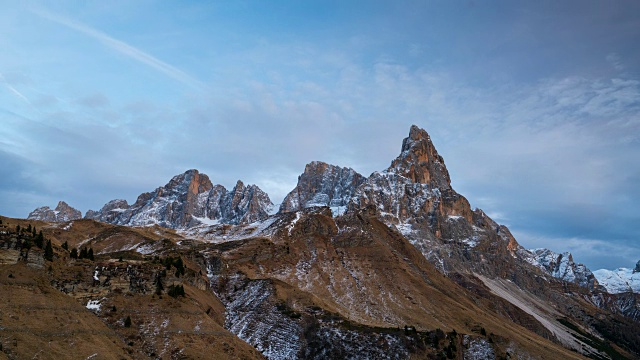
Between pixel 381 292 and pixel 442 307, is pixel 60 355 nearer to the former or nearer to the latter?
pixel 381 292

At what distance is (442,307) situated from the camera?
18412 centimetres

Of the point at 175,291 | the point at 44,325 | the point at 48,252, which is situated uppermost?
the point at 48,252

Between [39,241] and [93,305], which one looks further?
[39,241]

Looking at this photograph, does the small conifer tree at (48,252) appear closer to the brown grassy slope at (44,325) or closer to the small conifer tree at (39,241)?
the small conifer tree at (39,241)

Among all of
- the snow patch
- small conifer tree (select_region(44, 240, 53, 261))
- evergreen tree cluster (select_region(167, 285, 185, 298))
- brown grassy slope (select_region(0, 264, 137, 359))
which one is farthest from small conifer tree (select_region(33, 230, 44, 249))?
evergreen tree cluster (select_region(167, 285, 185, 298))

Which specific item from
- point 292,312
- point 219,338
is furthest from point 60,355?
point 292,312

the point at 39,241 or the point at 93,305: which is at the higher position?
the point at 39,241

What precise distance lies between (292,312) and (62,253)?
60008 mm

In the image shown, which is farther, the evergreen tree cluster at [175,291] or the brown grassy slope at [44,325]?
the evergreen tree cluster at [175,291]

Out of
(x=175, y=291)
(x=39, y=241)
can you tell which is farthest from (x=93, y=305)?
(x=175, y=291)

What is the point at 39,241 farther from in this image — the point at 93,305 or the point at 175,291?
the point at 175,291

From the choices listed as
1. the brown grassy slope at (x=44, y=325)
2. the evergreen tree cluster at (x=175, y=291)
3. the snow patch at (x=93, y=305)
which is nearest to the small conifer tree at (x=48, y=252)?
the brown grassy slope at (x=44, y=325)

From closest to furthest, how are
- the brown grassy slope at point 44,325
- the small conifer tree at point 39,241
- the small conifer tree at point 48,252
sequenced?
the brown grassy slope at point 44,325 < the small conifer tree at point 39,241 < the small conifer tree at point 48,252

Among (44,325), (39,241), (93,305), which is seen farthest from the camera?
(39,241)
